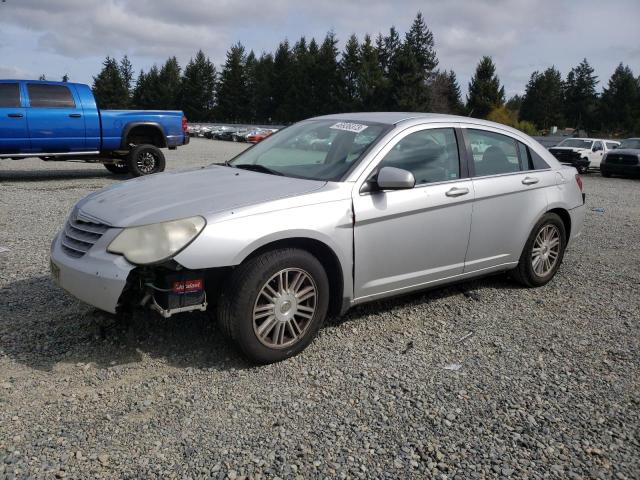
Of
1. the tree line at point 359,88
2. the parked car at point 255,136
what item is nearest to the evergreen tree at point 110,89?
the tree line at point 359,88

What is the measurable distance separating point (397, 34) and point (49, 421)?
8974cm

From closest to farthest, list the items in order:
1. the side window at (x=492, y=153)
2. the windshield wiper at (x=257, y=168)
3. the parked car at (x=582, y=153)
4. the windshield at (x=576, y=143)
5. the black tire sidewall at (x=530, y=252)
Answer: the windshield wiper at (x=257, y=168) → the side window at (x=492, y=153) → the black tire sidewall at (x=530, y=252) → the parked car at (x=582, y=153) → the windshield at (x=576, y=143)

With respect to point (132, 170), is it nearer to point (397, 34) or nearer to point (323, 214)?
point (323, 214)

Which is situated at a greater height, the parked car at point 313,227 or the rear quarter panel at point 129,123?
the rear quarter panel at point 129,123

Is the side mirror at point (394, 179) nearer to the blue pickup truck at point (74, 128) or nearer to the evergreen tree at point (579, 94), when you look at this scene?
the blue pickup truck at point (74, 128)

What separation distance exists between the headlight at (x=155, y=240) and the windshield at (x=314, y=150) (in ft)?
3.64

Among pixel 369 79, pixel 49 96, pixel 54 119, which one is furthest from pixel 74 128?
pixel 369 79

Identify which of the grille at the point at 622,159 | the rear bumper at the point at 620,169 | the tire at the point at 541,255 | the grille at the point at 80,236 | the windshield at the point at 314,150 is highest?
the windshield at the point at 314,150

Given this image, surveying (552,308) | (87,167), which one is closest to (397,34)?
(87,167)

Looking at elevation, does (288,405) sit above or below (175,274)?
below

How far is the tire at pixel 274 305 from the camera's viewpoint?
3428 millimetres

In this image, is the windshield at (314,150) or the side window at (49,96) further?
the side window at (49,96)

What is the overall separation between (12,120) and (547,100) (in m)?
95.2

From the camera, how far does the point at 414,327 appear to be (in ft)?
14.5
